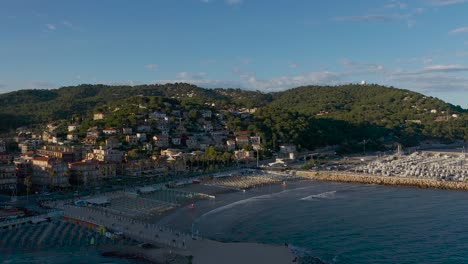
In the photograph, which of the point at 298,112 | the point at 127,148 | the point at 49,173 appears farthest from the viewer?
the point at 298,112

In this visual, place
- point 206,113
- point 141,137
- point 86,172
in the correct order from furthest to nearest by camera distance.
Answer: point 206,113
point 141,137
point 86,172

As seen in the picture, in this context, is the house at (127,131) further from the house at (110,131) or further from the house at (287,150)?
the house at (287,150)

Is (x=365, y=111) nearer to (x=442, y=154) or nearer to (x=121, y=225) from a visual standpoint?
(x=442, y=154)

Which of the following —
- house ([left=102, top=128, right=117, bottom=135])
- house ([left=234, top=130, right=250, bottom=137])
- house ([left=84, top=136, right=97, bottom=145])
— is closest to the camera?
house ([left=84, top=136, right=97, bottom=145])

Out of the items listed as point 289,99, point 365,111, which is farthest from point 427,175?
point 289,99

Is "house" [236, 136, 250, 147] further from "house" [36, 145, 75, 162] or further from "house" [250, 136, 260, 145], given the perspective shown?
"house" [36, 145, 75, 162]

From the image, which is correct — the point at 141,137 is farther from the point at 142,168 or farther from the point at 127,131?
the point at 142,168

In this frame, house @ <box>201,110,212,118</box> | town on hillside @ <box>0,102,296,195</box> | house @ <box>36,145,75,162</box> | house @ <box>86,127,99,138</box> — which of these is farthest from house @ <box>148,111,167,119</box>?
house @ <box>36,145,75,162</box>


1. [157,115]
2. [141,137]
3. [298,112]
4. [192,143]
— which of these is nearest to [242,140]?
[192,143]
